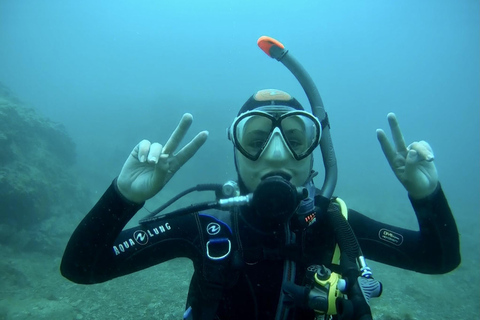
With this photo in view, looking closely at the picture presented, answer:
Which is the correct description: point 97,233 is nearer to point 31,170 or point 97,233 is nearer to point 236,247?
point 236,247

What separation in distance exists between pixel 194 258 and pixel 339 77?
491ft

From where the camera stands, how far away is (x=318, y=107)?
2625 mm

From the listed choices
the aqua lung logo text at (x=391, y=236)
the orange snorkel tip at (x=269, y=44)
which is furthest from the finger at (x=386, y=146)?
the orange snorkel tip at (x=269, y=44)

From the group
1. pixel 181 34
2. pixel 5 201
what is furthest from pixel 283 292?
pixel 181 34

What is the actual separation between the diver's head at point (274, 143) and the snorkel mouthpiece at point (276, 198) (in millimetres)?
247

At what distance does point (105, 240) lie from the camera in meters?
1.95

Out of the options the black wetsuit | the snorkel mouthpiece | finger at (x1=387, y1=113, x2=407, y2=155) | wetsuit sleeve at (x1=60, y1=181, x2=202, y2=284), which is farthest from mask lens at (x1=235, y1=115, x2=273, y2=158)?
finger at (x1=387, y1=113, x2=407, y2=155)

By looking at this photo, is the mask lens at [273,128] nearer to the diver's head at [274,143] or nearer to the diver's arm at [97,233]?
the diver's head at [274,143]

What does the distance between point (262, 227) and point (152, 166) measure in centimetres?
99

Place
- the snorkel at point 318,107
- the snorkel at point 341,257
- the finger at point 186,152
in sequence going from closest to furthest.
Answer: the snorkel at point 341,257 < the finger at point 186,152 < the snorkel at point 318,107

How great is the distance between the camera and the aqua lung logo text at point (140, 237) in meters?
2.15

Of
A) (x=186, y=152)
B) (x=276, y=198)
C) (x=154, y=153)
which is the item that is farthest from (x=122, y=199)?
(x=276, y=198)

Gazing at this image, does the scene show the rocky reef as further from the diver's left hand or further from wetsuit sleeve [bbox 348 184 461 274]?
the diver's left hand

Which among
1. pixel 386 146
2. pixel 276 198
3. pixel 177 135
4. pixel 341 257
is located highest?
pixel 386 146
